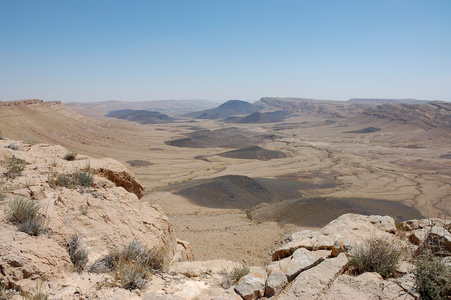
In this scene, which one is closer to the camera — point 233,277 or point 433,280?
point 433,280

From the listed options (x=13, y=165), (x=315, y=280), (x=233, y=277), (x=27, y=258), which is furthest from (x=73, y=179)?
(x=315, y=280)

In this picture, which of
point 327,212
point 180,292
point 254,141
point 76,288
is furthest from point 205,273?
point 254,141

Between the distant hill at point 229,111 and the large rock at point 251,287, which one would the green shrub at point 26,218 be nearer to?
the large rock at point 251,287

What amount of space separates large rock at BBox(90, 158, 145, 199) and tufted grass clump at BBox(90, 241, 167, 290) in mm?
3001

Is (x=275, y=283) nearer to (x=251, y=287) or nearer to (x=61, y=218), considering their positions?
(x=251, y=287)

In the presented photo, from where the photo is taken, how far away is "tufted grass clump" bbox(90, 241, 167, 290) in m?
3.78

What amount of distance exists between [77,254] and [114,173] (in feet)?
11.7

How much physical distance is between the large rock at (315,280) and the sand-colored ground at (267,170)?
647 cm

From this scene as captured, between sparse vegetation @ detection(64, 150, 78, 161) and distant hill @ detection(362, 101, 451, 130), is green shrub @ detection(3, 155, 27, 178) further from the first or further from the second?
distant hill @ detection(362, 101, 451, 130)

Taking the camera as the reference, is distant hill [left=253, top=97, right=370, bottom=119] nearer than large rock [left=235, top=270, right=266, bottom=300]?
No

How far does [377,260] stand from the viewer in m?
4.04

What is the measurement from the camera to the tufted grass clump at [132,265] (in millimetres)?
3775

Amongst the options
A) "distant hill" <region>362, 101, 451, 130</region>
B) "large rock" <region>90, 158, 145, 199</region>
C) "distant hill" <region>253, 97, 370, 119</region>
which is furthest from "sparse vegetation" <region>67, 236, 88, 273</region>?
"distant hill" <region>253, 97, 370, 119</region>

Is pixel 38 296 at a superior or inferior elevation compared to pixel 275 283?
superior
